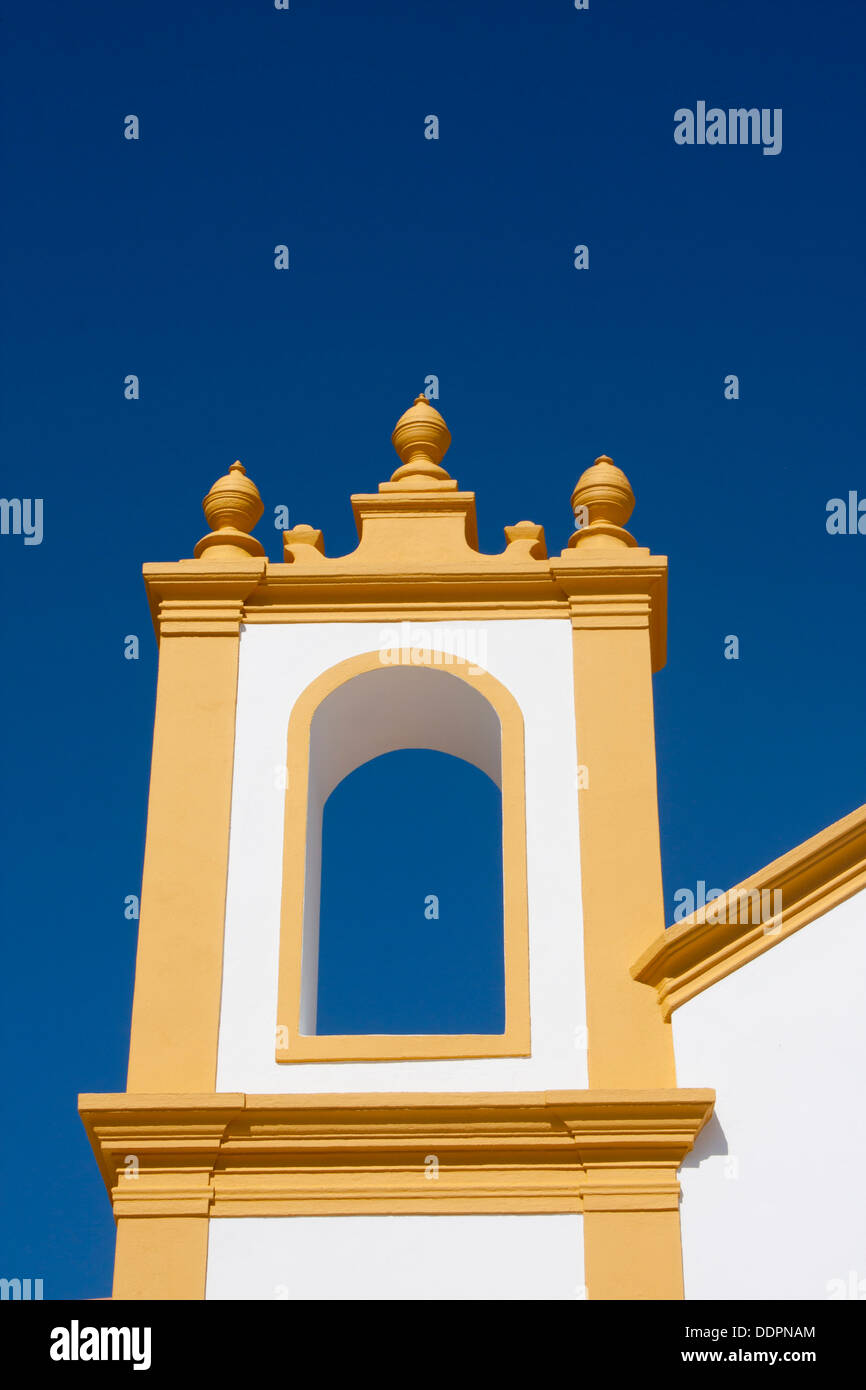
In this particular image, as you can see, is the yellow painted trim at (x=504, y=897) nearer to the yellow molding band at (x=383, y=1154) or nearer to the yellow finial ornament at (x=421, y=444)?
the yellow molding band at (x=383, y=1154)

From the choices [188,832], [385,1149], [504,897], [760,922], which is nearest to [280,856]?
[188,832]

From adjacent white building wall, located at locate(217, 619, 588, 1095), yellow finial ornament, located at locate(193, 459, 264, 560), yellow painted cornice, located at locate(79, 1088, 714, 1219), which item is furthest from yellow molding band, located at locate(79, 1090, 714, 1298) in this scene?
yellow finial ornament, located at locate(193, 459, 264, 560)

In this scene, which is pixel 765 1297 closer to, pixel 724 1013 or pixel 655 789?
pixel 724 1013

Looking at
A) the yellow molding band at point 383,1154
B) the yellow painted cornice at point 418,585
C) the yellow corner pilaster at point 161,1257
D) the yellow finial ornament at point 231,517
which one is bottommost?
the yellow corner pilaster at point 161,1257

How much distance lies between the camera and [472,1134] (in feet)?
31.2

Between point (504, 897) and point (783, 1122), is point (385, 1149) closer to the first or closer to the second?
point (504, 897)

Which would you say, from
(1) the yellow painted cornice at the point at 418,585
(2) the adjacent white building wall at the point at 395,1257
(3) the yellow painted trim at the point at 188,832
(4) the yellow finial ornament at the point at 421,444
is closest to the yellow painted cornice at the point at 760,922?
→ (2) the adjacent white building wall at the point at 395,1257

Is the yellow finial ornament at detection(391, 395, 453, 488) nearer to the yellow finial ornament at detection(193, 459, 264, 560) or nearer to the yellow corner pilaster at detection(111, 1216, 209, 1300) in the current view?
the yellow finial ornament at detection(193, 459, 264, 560)

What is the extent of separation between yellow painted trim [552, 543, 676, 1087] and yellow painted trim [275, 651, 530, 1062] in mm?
334

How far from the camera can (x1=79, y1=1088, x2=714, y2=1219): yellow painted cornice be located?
9.41m

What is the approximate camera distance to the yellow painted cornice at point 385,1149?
9414mm

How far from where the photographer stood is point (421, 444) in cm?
1233

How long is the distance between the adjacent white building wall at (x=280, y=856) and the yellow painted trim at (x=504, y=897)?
43 millimetres

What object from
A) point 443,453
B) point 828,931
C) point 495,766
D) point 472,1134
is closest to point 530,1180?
point 472,1134
